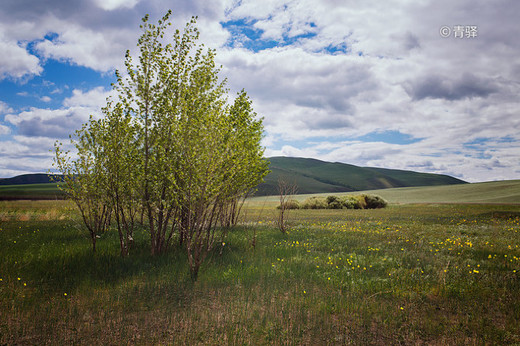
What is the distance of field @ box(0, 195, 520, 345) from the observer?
Result: 7.35m

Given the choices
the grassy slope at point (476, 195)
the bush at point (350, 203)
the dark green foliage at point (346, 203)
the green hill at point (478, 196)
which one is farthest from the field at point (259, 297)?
the grassy slope at point (476, 195)

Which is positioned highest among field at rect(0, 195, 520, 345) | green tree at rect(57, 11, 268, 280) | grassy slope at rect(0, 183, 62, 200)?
green tree at rect(57, 11, 268, 280)

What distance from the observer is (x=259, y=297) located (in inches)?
374

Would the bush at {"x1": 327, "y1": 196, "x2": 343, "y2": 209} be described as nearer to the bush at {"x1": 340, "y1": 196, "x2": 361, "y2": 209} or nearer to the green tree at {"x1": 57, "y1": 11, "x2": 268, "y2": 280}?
the bush at {"x1": 340, "y1": 196, "x2": 361, "y2": 209}

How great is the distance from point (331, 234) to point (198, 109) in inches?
533

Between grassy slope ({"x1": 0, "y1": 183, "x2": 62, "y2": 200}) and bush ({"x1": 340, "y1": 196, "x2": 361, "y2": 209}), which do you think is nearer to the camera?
bush ({"x1": 340, "y1": 196, "x2": 361, "y2": 209})

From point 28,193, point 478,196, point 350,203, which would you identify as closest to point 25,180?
point 28,193

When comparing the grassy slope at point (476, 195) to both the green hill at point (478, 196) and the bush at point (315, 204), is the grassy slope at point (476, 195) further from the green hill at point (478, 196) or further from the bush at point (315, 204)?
the bush at point (315, 204)

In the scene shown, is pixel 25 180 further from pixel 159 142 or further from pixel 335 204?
pixel 159 142

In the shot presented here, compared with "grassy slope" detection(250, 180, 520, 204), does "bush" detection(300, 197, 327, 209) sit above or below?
below

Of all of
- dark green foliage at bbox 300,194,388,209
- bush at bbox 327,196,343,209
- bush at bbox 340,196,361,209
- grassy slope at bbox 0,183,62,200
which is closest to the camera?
bush at bbox 340,196,361,209

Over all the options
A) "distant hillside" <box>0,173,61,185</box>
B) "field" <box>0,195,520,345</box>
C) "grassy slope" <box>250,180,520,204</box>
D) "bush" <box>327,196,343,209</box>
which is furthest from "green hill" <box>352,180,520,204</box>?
"distant hillside" <box>0,173,61,185</box>

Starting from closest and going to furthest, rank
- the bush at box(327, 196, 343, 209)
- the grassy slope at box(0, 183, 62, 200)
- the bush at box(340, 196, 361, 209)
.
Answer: the bush at box(340, 196, 361, 209) → the bush at box(327, 196, 343, 209) → the grassy slope at box(0, 183, 62, 200)

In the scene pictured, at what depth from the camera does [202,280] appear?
35.6 ft
